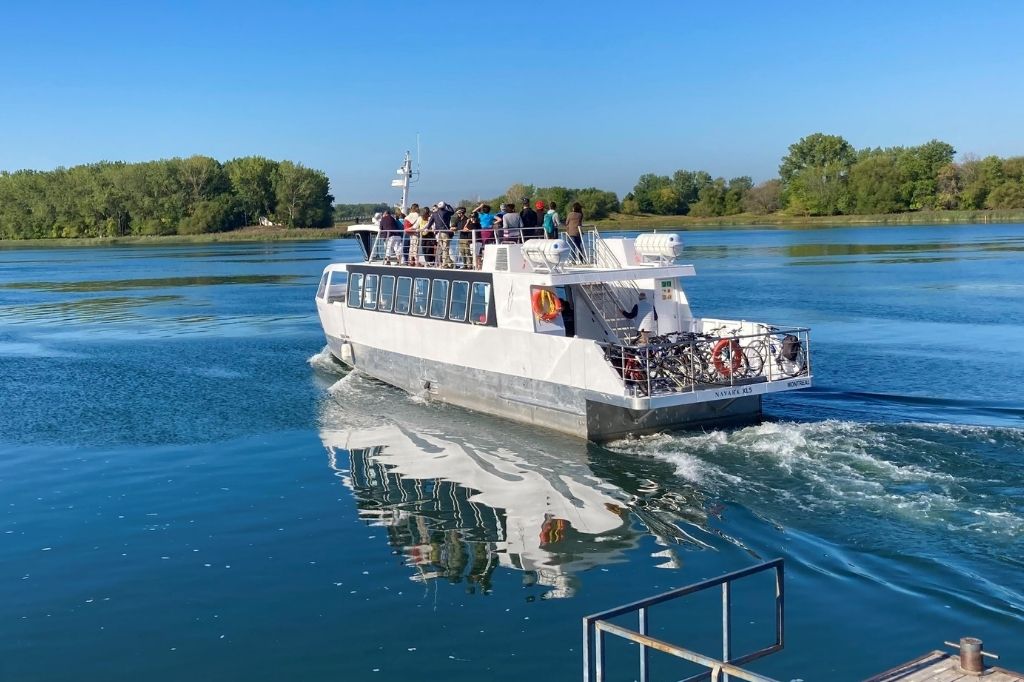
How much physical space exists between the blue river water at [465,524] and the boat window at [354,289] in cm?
198

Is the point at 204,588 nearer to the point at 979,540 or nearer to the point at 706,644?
the point at 706,644

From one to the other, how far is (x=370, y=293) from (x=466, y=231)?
468 centimetres

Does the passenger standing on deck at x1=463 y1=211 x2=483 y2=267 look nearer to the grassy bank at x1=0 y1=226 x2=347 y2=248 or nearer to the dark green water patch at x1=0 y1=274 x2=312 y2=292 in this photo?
the dark green water patch at x1=0 y1=274 x2=312 y2=292

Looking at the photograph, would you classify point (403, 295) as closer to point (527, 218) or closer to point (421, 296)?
point (421, 296)

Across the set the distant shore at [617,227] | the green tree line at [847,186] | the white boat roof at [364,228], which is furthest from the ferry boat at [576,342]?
the green tree line at [847,186]

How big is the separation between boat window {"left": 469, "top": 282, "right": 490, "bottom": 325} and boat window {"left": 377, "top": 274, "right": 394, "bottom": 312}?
410cm

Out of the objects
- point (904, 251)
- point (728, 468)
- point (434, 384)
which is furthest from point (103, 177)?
point (728, 468)

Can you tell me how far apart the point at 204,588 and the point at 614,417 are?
818 centimetres

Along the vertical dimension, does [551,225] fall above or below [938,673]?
above

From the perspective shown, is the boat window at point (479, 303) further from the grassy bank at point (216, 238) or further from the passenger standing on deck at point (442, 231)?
the grassy bank at point (216, 238)

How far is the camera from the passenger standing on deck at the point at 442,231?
75.4 feet

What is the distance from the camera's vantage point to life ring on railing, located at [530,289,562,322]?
19.5m

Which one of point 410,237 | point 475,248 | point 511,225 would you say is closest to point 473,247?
point 475,248

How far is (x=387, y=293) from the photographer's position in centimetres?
2506
